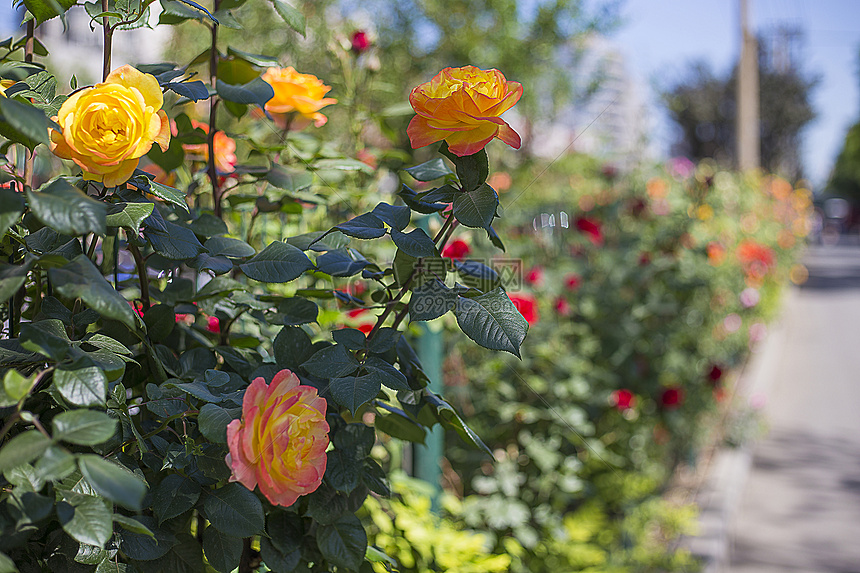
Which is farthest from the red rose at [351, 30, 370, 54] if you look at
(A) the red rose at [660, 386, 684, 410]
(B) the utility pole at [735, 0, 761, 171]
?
(B) the utility pole at [735, 0, 761, 171]

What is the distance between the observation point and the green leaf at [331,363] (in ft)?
2.23

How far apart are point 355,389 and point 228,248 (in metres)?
0.26

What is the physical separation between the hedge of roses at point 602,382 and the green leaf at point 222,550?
2.87 ft

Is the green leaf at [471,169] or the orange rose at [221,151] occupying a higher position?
the orange rose at [221,151]

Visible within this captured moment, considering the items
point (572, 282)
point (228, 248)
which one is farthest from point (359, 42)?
point (572, 282)

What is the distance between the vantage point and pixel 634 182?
13.4 feet

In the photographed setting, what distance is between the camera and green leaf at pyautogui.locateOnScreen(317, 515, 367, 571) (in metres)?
0.72

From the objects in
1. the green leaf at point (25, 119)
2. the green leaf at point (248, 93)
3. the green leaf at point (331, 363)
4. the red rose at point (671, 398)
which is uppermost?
the green leaf at point (248, 93)

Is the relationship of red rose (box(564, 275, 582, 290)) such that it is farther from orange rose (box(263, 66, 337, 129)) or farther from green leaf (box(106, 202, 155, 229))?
green leaf (box(106, 202, 155, 229))

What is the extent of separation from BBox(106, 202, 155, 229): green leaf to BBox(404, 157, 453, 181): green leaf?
11.7 inches

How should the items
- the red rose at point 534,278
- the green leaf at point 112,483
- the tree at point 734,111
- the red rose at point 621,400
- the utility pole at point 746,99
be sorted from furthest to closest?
1. the tree at point 734,111
2. the utility pole at point 746,99
3. the red rose at point 621,400
4. the red rose at point 534,278
5. the green leaf at point 112,483

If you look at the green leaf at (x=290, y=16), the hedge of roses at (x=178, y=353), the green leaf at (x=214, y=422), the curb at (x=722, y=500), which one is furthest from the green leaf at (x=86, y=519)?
the curb at (x=722, y=500)

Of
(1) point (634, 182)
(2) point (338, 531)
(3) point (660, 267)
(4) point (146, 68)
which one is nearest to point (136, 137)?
(4) point (146, 68)

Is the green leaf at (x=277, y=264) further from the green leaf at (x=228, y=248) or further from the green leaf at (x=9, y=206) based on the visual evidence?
the green leaf at (x=9, y=206)
